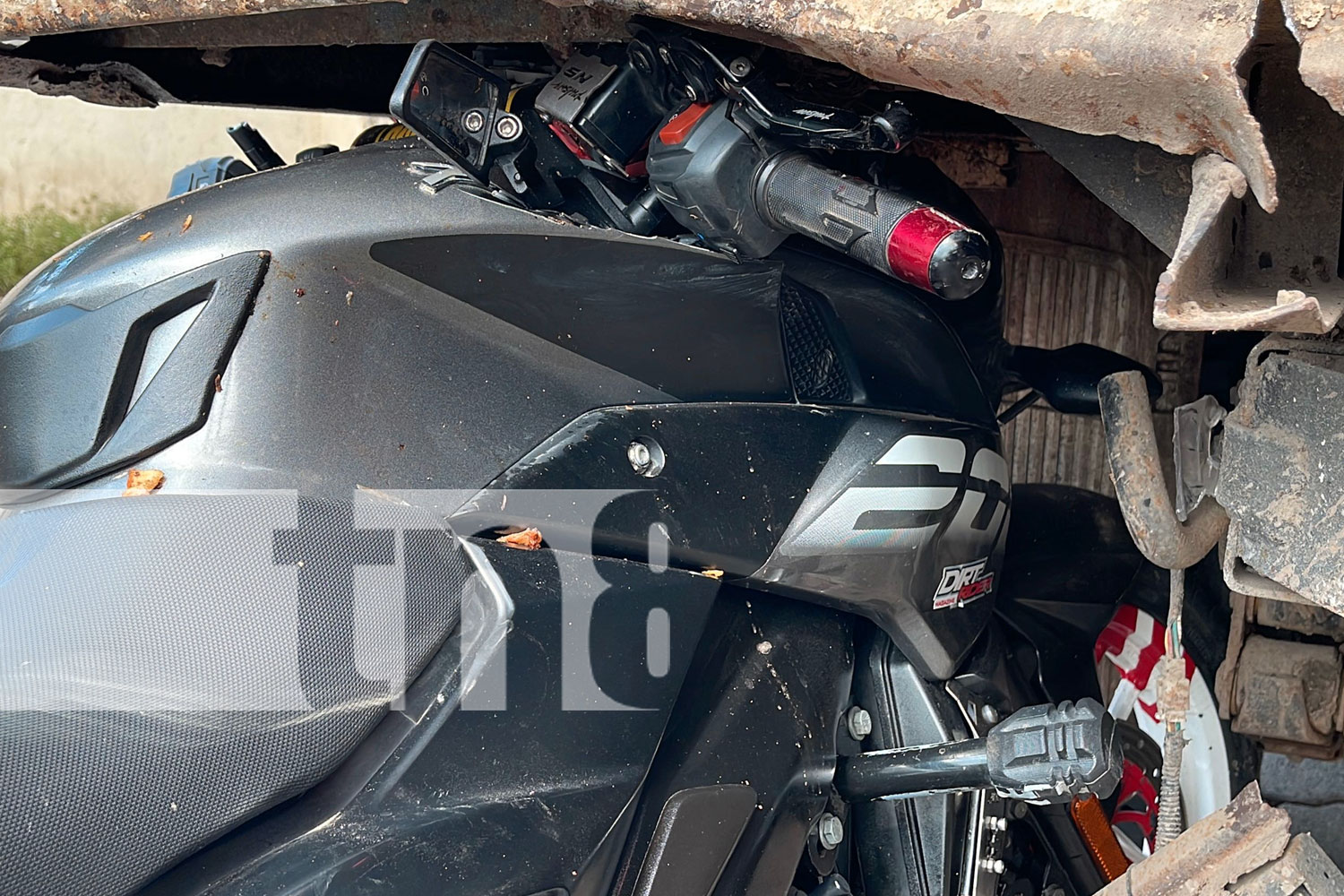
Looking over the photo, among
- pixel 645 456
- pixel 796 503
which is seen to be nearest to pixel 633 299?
pixel 645 456

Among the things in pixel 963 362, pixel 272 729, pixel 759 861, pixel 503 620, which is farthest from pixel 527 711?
pixel 963 362

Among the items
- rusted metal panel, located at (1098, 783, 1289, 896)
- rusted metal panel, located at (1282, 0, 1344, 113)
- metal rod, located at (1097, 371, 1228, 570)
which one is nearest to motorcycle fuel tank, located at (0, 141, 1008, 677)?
metal rod, located at (1097, 371, 1228, 570)

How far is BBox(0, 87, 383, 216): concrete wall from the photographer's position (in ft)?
15.6

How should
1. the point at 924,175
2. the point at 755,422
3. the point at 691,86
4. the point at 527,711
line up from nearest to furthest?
the point at 527,711, the point at 691,86, the point at 755,422, the point at 924,175

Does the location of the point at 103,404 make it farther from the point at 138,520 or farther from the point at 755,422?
the point at 755,422

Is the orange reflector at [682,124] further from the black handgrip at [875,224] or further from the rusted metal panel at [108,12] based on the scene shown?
the rusted metal panel at [108,12]

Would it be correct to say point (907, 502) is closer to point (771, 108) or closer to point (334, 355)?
point (771, 108)

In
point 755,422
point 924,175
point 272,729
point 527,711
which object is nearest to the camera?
point 272,729

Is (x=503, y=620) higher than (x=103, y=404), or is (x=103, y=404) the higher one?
(x=103, y=404)

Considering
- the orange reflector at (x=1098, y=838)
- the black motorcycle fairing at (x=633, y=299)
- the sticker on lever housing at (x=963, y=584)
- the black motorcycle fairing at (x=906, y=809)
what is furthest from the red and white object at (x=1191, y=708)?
the black motorcycle fairing at (x=633, y=299)

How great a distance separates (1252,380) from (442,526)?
62 cm

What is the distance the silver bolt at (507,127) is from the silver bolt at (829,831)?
0.72 meters

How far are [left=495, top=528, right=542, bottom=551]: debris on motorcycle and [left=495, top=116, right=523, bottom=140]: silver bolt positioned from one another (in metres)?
0.37

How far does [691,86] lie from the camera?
1.06 m
